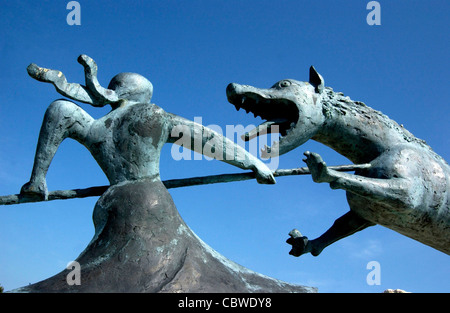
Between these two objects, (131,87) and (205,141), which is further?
(131,87)

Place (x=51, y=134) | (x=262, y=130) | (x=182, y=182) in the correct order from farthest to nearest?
(x=262, y=130)
(x=182, y=182)
(x=51, y=134)

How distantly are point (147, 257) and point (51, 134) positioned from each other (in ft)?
3.53

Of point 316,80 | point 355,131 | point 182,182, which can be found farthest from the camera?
point 316,80

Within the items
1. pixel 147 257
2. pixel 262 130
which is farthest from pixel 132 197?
pixel 262 130

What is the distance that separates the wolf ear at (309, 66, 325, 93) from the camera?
4.61m

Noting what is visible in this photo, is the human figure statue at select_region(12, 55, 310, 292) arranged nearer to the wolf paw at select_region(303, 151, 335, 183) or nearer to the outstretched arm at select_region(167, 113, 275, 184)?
the outstretched arm at select_region(167, 113, 275, 184)

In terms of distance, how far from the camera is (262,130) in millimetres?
4379

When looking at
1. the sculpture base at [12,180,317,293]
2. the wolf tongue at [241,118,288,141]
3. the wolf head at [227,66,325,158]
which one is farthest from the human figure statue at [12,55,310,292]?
the wolf head at [227,66,325,158]

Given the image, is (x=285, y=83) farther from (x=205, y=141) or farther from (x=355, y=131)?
(x=205, y=141)

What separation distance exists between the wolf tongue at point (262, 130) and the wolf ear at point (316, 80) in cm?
43

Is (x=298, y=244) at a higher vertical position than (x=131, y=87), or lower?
lower

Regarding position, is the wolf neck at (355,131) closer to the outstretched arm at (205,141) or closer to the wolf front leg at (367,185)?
the wolf front leg at (367,185)
